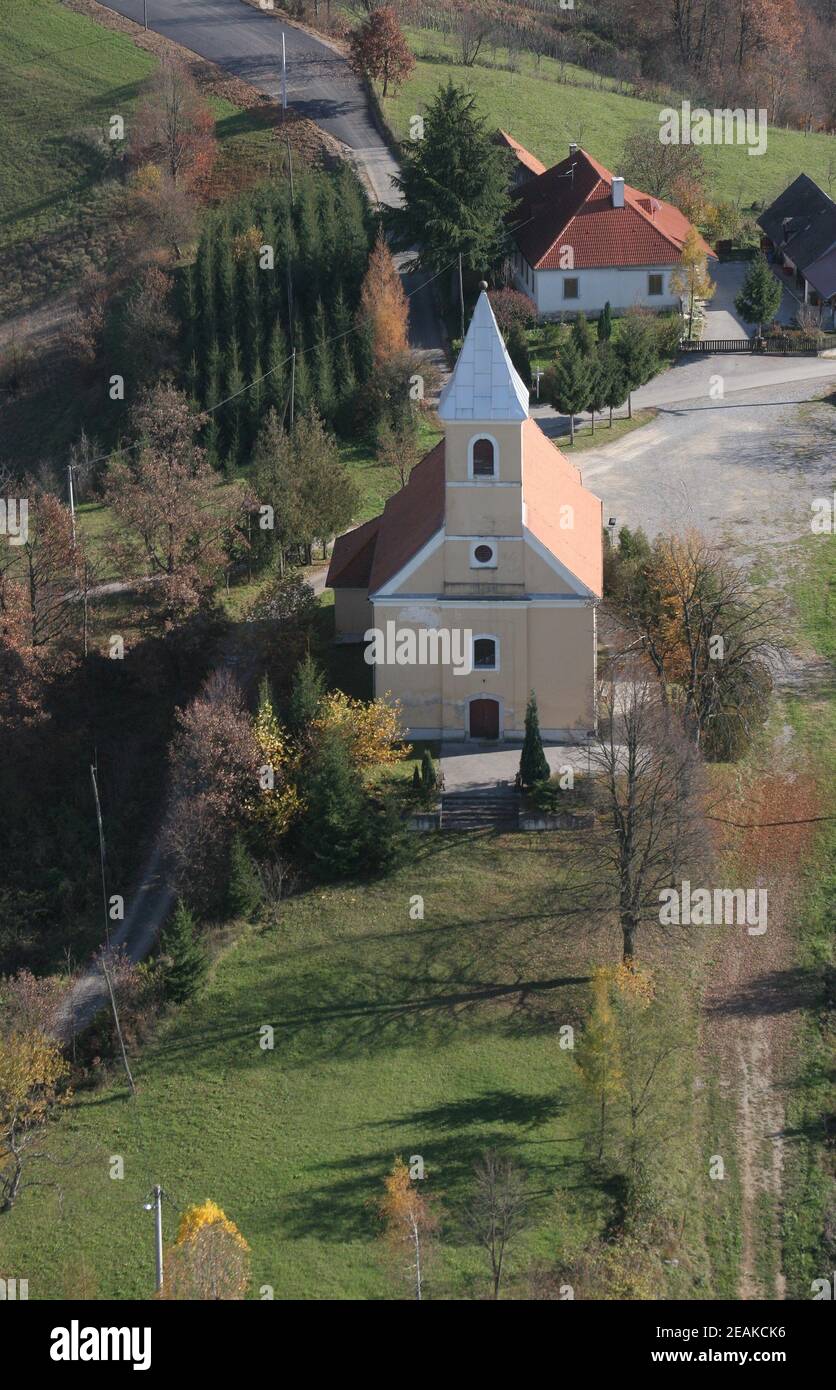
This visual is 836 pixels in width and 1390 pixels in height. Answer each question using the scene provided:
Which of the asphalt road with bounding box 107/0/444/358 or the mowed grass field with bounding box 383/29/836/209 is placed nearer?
the asphalt road with bounding box 107/0/444/358

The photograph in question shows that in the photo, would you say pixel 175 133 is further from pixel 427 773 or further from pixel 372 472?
pixel 427 773

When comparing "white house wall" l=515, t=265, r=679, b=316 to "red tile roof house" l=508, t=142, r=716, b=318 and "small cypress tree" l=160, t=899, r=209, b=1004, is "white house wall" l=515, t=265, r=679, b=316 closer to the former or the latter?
"red tile roof house" l=508, t=142, r=716, b=318

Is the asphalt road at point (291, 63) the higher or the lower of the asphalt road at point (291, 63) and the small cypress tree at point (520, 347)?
the higher

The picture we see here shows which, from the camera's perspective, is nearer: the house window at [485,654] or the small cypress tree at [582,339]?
the house window at [485,654]

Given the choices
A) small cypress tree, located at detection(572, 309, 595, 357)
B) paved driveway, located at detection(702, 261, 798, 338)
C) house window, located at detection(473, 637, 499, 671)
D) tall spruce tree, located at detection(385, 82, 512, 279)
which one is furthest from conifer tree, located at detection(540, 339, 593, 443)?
house window, located at detection(473, 637, 499, 671)

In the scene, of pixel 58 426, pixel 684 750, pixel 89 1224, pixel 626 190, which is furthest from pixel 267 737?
pixel 626 190

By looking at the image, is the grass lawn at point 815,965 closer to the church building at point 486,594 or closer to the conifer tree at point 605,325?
the church building at point 486,594

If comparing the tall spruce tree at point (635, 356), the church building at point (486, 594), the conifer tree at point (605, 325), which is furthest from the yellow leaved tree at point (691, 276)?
the church building at point (486, 594)
